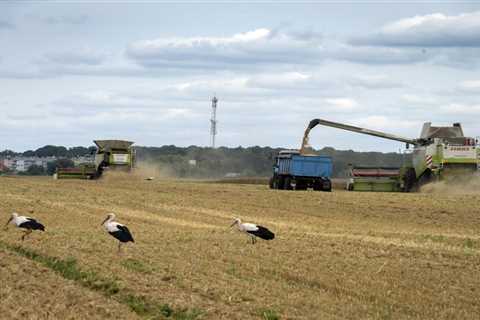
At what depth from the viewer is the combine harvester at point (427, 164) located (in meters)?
51.9

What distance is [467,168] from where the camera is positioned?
52.1 m

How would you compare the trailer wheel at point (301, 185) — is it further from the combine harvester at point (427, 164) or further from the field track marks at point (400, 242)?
the field track marks at point (400, 242)

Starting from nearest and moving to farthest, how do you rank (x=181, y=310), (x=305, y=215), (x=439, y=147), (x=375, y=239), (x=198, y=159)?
(x=181, y=310) → (x=375, y=239) → (x=305, y=215) → (x=439, y=147) → (x=198, y=159)

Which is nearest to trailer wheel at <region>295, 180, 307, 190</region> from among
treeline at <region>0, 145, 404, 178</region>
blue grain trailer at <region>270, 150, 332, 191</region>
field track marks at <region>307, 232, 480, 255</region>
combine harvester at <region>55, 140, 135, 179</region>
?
blue grain trailer at <region>270, 150, 332, 191</region>

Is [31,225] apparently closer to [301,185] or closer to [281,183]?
[301,185]

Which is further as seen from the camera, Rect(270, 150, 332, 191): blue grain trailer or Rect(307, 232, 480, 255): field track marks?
Rect(270, 150, 332, 191): blue grain trailer

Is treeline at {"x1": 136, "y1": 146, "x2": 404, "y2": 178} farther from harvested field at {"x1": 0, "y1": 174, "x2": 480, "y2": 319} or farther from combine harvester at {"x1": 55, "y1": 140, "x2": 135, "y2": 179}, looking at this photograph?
harvested field at {"x1": 0, "y1": 174, "x2": 480, "y2": 319}

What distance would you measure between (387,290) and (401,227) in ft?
52.2

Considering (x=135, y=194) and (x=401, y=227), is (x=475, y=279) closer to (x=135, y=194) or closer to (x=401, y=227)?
(x=401, y=227)

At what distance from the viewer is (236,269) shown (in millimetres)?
17828

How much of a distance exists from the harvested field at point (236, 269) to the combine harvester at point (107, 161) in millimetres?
34545

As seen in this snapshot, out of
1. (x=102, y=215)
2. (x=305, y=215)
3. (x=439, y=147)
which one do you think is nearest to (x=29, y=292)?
(x=102, y=215)

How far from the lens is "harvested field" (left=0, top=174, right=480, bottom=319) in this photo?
14.0m

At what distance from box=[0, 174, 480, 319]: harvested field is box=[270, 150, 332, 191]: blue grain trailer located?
60.8 feet
